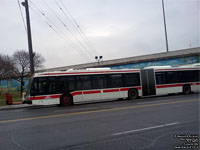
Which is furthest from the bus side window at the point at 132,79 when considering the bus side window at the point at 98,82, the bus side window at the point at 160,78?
the bus side window at the point at 98,82

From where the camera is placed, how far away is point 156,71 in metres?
19.1

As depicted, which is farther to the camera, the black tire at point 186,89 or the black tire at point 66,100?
the black tire at point 186,89

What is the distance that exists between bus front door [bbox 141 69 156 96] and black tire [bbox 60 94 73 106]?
7244mm

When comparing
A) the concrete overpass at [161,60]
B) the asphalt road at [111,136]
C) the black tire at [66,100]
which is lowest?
the asphalt road at [111,136]

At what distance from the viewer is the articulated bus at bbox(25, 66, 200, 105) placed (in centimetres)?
1472

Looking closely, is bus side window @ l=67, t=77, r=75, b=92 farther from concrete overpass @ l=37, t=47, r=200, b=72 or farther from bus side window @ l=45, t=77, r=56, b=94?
concrete overpass @ l=37, t=47, r=200, b=72

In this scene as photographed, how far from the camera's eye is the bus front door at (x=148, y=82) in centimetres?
1859

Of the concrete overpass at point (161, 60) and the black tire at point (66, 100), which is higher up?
the concrete overpass at point (161, 60)

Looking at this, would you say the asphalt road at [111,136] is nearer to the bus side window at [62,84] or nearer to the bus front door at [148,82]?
the bus side window at [62,84]

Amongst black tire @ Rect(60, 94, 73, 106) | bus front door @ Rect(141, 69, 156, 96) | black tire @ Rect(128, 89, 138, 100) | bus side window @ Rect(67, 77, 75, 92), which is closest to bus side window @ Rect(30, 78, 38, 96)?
black tire @ Rect(60, 94, 73, 106)

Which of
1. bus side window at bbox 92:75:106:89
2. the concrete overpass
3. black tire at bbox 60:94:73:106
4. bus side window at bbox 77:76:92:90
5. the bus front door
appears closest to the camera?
black tire at bbox 60:94:73:106

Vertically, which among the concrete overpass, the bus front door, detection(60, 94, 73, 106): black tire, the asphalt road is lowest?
the asphalt road

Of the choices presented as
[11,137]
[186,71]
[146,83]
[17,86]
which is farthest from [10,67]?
[11,137]

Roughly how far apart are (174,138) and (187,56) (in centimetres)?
2704
